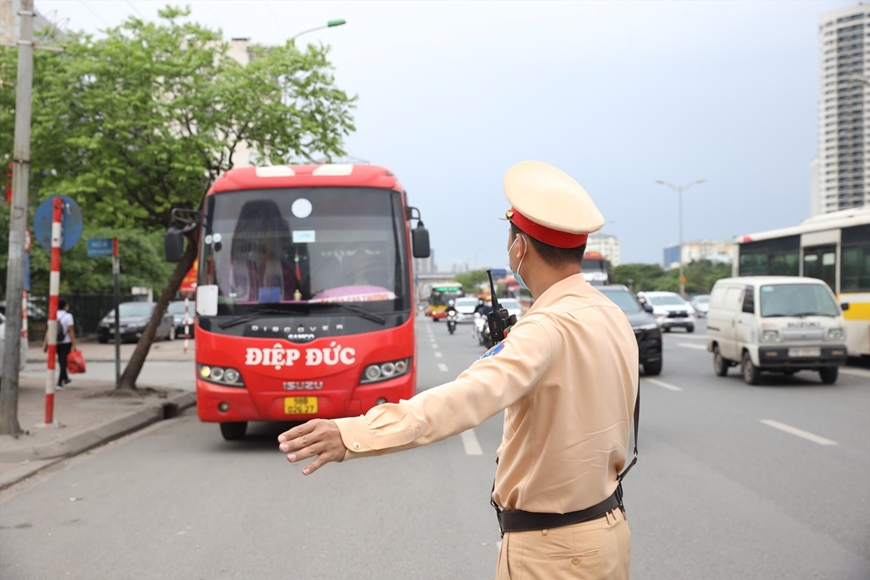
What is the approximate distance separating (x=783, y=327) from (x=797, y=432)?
223 inches

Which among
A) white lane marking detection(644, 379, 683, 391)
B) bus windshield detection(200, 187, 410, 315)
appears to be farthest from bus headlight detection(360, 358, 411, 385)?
white lane marking detection(644, 379, 683, 391)

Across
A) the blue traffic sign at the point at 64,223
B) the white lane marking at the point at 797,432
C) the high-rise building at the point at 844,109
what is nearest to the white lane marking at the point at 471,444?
the white lane marking at the point at 797,432

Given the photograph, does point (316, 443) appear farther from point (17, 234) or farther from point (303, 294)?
point (17, 234)

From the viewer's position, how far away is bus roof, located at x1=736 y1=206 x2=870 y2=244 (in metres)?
19.1

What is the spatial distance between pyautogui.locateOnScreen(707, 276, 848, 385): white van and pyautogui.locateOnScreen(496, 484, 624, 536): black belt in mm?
14394

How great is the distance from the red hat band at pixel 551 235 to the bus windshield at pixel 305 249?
7.26 m

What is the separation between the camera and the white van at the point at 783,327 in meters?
15.7

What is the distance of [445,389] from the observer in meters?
2.04

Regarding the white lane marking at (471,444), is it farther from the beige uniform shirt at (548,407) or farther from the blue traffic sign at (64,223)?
the beige uniform shirt at (548,407)

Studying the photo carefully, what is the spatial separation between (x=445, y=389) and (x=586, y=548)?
65 centimetres

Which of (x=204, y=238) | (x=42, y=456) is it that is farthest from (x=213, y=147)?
(x=42, y=456)

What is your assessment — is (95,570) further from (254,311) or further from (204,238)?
(204,238)

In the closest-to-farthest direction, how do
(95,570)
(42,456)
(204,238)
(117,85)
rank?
(95,570), (42,456), (204,238), (117,85)

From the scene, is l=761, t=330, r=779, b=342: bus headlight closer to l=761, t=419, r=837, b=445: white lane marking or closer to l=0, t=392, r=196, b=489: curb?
l=761, t=419, r=837, b=445: white lane marking
